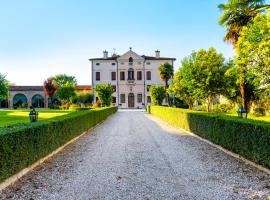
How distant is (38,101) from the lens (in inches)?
2074

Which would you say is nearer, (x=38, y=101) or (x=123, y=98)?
(x=123, y=98)

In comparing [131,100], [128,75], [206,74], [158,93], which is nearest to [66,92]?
[128,75]

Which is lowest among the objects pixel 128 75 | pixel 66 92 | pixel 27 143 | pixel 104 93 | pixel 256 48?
pixel 27 143

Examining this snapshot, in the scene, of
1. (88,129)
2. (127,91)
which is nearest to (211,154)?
(88,129)

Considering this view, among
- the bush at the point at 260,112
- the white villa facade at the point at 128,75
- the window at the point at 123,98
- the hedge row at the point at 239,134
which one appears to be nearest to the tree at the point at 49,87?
the white villa facade at the point at 128,75

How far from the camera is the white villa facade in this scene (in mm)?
50719

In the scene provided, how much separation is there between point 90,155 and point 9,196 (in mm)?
3637

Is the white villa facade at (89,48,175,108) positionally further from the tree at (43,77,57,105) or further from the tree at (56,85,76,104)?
the tree at (43,77,57,105)

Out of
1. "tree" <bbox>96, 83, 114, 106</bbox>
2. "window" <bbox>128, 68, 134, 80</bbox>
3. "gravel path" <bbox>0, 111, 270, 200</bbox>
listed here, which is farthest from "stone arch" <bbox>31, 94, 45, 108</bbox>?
"gravel path" <bbox>0, 111, 270, 200</bbox>

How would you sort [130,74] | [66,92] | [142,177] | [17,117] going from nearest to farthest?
[142,177] < [17,117] < [66,92] < [130,74]

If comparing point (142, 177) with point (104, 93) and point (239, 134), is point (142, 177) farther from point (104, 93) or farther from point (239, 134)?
point (104, 93)

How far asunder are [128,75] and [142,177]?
4559 cm

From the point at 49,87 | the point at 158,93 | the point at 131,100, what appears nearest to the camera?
the point at 158,93

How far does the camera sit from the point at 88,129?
15305mm
